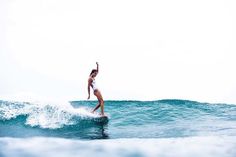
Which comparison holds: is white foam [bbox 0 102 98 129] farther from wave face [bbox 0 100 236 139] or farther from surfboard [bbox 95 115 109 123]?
surfboard [bbox 95 115 109 123]

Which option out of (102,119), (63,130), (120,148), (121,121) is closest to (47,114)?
(63,130)

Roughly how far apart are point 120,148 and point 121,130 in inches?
115

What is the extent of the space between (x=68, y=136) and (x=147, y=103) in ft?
21.7

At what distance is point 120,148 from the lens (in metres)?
8.21

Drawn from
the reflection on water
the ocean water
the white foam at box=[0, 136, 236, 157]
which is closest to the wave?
the ocean water

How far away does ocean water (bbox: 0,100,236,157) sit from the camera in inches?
313

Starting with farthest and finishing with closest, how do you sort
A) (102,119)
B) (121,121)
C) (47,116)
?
(121,121) → (102,119) → (47,116)

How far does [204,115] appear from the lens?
1395cm

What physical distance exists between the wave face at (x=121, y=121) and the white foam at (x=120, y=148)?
1.53 m

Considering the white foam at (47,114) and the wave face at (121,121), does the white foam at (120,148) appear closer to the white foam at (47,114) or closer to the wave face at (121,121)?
the wave face at (121,121)

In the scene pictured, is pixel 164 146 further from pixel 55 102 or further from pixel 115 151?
pixel 55 102

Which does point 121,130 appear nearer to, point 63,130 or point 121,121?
point 121,121

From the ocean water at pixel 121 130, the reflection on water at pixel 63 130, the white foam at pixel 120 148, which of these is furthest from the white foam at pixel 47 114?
the white foam at pixel 120 148

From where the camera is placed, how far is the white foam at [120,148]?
7.73 m
